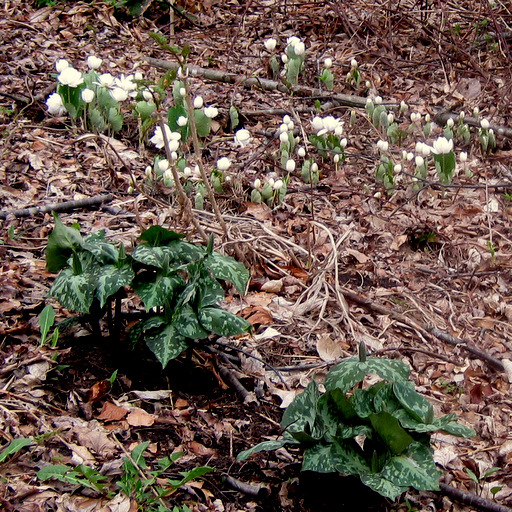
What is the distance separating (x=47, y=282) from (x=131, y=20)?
3.76m

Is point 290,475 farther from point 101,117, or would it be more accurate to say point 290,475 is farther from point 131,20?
point 131,20

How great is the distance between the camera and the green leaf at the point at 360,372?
6.77ft

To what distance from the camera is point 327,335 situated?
3014mm

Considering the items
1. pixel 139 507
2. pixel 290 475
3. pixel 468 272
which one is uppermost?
pixel 139 507

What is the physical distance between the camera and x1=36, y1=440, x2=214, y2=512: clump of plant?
1921mm

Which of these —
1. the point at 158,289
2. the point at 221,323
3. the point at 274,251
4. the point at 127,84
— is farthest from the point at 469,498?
the point at 127,84

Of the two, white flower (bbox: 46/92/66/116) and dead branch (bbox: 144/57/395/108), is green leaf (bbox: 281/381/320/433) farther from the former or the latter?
dead branch (bbox: 144/57/395/108)

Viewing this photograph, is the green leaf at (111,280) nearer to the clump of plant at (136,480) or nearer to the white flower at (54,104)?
the clump of plant at (136,480)

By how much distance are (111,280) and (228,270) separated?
42 cm

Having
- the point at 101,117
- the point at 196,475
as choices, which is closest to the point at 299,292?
the point at 196,475

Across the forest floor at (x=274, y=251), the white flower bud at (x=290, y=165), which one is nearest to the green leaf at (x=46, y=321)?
the forest floor at (x=274, y=251)

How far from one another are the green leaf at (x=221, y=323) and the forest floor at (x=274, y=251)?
34 centimetres

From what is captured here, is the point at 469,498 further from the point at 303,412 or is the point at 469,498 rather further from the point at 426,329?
the point at 426,329

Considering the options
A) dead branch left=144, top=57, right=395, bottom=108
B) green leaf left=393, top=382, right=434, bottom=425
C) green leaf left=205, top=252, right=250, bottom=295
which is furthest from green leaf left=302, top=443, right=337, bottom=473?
dead branch left=144, top=57, right=395, bottom=108
